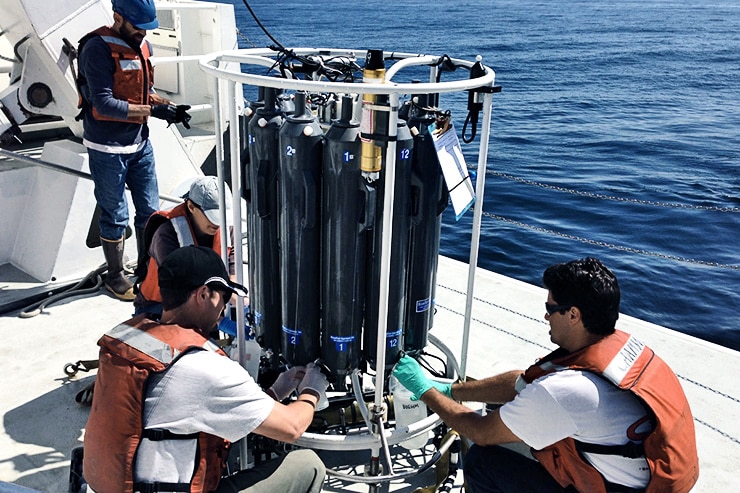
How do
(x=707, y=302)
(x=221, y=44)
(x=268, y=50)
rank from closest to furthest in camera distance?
(x=268, y=50) → (x=221, y=44) → (x=707, y=302)

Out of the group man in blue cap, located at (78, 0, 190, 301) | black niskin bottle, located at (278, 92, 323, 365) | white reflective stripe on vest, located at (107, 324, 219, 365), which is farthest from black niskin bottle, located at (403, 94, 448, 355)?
man in blue cap, located at (78, 0, 190, 301)

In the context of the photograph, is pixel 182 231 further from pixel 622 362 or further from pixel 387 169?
pixel 622 362

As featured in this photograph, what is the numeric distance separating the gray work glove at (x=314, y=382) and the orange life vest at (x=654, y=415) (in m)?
0.94

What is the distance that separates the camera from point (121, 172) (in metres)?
4.41

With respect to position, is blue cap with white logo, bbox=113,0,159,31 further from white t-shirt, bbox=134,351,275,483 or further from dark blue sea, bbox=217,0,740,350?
white t-shirt, bbox=134,351,275,483

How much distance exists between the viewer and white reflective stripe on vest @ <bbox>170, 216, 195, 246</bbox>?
3252 millimetres

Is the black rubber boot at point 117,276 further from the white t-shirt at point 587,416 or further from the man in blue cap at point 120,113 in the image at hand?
the white t-shirt at point 587,416

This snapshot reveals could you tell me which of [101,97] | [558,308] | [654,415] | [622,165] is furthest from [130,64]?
[622,165]

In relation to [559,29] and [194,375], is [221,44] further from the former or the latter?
[559,29]

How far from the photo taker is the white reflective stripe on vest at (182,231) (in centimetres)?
325

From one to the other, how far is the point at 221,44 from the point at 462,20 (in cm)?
4356

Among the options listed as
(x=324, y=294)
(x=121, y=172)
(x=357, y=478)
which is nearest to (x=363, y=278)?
(x=324, y=294)

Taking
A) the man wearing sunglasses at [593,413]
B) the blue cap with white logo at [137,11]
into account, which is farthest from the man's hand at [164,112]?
the man wearing sunglasses at [593,413]

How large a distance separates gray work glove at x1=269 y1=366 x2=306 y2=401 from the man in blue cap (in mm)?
1998
